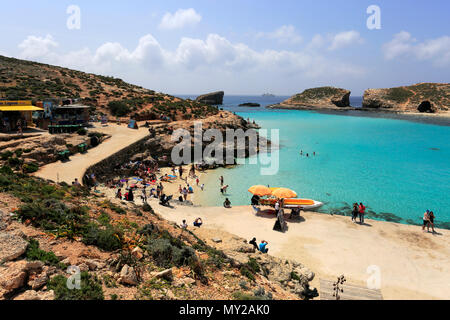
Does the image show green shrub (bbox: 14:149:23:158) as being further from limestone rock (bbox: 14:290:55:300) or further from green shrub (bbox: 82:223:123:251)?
limestone rock (bbox: 14:290:55:300)

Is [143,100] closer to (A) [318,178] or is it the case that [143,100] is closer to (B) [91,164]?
(B) [91,164]

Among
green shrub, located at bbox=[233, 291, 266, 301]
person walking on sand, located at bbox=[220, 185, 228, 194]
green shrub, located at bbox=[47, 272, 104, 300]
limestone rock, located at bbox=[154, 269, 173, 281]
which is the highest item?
green shrub, located at bbox=[47, 272, 104, 300]

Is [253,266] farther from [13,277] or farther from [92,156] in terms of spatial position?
[92,156]

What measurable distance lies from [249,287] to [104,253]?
14.5 ft

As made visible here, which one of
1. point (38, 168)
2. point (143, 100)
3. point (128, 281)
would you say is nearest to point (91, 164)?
point (38, 168)

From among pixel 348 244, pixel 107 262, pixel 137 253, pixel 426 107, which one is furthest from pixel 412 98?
pixel 107 262

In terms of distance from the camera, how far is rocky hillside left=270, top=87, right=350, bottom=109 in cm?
12306

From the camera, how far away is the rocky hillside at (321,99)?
123062 millimetres

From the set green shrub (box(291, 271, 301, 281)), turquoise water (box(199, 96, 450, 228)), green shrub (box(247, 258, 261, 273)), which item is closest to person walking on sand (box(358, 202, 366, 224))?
turquoise water (box(199, 96, 450, 228))

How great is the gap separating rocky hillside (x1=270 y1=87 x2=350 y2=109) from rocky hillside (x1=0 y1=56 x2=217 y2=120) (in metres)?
89.0

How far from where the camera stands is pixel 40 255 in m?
6.66

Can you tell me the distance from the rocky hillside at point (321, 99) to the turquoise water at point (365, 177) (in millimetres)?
77850

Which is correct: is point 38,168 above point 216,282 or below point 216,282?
above

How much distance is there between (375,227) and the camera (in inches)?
655
